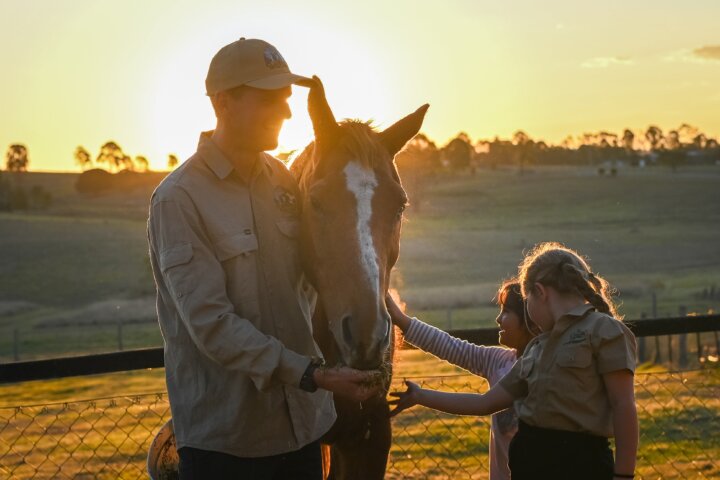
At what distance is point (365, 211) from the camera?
320cm

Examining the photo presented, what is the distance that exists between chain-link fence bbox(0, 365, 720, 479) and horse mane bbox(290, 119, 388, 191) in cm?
355

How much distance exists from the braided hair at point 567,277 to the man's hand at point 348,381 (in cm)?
97

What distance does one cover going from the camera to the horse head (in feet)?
9.82

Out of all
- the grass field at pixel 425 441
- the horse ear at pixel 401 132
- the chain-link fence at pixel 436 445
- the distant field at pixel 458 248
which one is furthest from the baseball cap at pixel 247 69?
the distant field at pixel 458 248

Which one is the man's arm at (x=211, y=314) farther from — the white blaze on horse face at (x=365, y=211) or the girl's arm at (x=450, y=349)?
the girl's arm at (x=450, y=349)

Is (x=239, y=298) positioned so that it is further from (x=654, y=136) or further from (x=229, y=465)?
(x=654, y=136)

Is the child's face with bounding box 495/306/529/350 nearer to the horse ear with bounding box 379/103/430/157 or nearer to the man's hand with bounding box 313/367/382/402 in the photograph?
the horse ear with bounding box 379/103/430/157

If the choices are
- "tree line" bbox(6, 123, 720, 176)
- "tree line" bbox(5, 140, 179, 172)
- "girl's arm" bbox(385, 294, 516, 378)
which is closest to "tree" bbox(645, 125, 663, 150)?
"tree line" bbox(6, 123, 720, 176)

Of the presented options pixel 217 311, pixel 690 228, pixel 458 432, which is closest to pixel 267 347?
pixel 217 311

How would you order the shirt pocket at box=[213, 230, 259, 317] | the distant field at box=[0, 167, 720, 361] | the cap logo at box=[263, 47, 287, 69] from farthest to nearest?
1. the distant field at box=[0, 167, 720, 361]
2. the cap logo at box=[263, 47, 287, 69]
3. the shirt pocket at box=[213, 230, 259, 317]

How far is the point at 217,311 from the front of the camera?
2.98 metres

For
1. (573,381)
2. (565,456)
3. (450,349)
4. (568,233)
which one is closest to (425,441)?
(450,349)

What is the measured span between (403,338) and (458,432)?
21.5 ft

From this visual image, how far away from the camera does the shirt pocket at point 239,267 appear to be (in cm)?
311
